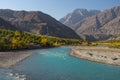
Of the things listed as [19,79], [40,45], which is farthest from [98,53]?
[40,45]

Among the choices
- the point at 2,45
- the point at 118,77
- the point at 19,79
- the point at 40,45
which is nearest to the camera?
the point at 19,79

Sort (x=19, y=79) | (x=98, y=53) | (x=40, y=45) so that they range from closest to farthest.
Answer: (x=19, y=79), (x=98, y=53), (x=40, y=45)

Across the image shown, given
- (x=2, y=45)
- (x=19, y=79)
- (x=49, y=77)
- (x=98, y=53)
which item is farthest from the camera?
(x=2, y=45)

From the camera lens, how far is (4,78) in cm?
5616

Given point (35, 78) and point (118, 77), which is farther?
point (118, 77)

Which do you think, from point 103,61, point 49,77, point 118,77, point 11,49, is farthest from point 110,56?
point 11,49

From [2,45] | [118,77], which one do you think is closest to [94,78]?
[118,77]

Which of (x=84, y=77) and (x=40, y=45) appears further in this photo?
(x=40, y=45)

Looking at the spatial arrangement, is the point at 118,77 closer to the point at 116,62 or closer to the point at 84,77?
the point at 84,77

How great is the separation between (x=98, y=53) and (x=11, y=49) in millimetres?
52254

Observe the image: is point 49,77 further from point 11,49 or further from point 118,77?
point 11,49

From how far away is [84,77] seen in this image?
63094 mm

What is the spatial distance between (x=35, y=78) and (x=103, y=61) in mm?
44727

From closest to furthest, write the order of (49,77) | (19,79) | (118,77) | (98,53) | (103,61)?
(19,79)
(49,77)
(118,77)
(103,61)
(98,53)
